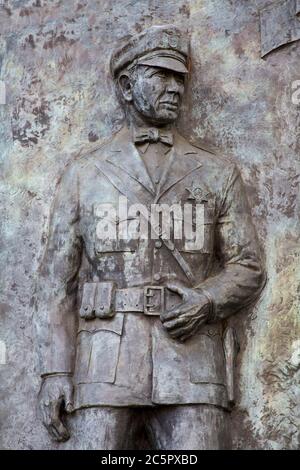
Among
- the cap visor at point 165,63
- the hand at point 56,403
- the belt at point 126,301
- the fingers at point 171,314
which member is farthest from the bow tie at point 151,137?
the hand at point 56,403

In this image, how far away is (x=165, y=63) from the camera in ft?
27.1

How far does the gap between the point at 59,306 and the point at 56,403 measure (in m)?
0.59

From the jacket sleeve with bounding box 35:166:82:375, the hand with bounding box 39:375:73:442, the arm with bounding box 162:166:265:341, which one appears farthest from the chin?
the hand with bounding box 39:375:73:442

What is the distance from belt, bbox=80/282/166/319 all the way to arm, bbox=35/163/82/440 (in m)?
0.22

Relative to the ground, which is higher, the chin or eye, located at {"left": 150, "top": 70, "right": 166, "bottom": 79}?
eye, located at {"left": 150, "top": 70, "right": 166, "bottom": 79}

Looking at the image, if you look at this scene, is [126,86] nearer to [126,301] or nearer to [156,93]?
[156,93]

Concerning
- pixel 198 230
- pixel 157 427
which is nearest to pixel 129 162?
pixel 198 230

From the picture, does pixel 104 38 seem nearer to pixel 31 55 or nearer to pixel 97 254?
pixel 31 55

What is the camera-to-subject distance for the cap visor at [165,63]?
8250mm

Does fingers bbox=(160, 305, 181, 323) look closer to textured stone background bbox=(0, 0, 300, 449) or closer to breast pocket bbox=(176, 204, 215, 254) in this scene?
breast pocket bbox=(176, 204, 215, 254)

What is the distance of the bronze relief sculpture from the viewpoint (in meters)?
7.88

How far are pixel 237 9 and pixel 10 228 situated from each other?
79.5 inches

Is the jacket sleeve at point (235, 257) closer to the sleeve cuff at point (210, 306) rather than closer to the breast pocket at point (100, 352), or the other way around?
the sleeve cuff at point (210, 306)
